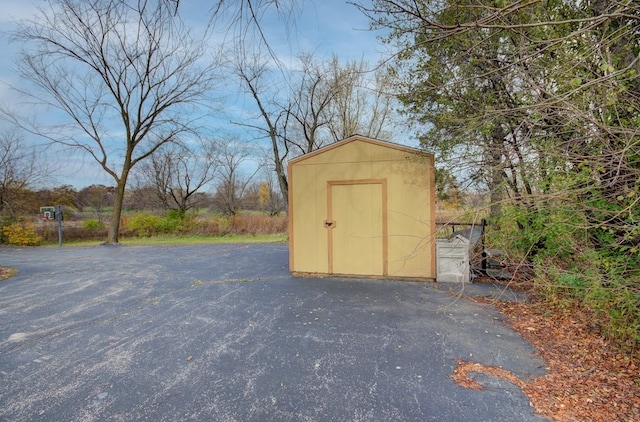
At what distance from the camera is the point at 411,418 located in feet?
6.50

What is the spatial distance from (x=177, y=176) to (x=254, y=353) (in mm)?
18595

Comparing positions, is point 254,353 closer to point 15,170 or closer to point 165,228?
point 165,228

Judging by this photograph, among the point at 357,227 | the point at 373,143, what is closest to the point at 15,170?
the point at 357,227

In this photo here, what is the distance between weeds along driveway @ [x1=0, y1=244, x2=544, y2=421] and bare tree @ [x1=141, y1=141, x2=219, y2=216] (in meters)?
14.5

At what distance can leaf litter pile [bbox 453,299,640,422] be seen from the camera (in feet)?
6.70

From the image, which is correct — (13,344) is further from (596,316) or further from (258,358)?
(596,316)

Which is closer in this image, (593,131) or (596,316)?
(593,131)

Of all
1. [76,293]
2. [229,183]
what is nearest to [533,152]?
[76,293]

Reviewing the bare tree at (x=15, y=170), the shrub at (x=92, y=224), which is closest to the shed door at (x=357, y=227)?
the bare tree at (x=15, y=170)

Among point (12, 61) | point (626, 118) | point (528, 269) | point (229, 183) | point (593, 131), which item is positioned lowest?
point (528, 269)

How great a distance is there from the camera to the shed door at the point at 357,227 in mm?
5531

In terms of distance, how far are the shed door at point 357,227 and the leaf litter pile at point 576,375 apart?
242 centimetres

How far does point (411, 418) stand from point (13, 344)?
13.3 ft

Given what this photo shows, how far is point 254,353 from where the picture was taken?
292 cm
